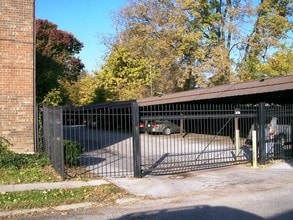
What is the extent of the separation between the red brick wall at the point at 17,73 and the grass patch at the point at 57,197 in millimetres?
5104

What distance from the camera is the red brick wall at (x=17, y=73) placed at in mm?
14781

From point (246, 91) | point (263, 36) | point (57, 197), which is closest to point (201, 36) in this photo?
point (263, 36)

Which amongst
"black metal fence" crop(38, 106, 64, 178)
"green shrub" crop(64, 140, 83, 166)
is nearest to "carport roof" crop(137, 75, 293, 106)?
"green shrub" crop(64, 140, 83, 166)

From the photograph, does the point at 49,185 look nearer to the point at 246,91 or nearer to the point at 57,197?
the point at 57,197

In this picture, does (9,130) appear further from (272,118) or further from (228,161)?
(272,118)

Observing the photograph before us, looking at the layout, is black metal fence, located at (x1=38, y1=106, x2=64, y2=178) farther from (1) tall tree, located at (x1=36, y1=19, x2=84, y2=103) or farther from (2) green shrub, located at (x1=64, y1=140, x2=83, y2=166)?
(1) tall tree, located at (x1=36, y1=19, x2=84, y2=103)

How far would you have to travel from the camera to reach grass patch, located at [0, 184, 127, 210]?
9.07 m

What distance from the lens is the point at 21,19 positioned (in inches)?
596

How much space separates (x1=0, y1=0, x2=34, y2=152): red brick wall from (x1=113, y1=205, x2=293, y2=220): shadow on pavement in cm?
782

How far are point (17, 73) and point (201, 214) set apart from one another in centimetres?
919

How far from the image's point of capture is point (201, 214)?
838cm

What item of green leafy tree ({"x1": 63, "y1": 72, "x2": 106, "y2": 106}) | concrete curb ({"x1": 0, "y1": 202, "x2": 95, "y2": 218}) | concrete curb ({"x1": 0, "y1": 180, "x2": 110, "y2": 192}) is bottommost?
concrete curb ({"x1": 0, "y1": 202, "x2": 95, "y2": 218})

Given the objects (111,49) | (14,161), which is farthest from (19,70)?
(111,49)

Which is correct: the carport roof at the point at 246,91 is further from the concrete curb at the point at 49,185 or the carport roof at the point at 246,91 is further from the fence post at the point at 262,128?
the concrete curb at the point at 49,185
